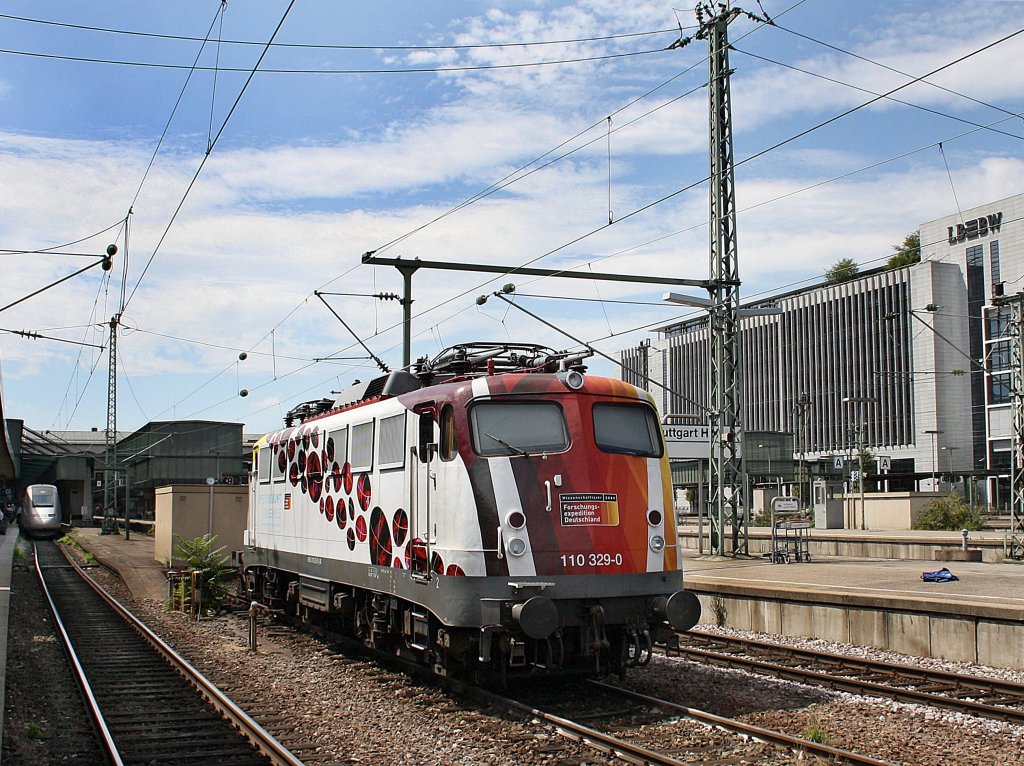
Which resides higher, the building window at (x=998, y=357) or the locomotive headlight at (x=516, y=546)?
the building window at (x=998, y=357)

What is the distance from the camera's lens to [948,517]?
4253cm

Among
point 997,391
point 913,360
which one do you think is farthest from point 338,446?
point 913,360

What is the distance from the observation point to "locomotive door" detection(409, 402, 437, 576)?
11.2m

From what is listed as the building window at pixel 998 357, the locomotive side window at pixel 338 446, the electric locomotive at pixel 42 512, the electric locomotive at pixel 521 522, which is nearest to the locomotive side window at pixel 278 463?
the locomotive side window at pixel 338 446

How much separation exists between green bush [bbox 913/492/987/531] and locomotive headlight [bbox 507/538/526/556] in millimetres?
35931

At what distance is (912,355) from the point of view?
8094 centimetres

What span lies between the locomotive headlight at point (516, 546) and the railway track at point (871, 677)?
4.11m

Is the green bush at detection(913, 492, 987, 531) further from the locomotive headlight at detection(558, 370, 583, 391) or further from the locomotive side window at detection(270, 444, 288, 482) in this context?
the locomotive headlight at detection(558, 370, 583, 391)

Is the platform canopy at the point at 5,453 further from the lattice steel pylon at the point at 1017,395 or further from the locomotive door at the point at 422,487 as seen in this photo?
the lattice steel pylon at the point at 1017,395

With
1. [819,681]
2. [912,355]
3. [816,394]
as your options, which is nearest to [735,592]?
[819,681]

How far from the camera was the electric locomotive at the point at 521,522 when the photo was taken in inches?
413

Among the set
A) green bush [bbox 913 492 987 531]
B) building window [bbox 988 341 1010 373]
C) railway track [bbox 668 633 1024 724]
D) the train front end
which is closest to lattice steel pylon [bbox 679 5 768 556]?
railway track [bbox 668 633 1024 724]

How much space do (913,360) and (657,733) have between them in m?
77.6

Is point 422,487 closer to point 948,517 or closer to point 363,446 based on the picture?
point 363,446
